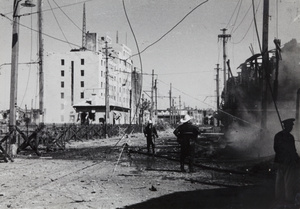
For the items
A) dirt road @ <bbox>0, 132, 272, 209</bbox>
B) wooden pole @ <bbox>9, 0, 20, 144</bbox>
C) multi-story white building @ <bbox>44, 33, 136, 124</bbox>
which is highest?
multi-story white building @ <bbox>44, 33, 136, 124</bbox>

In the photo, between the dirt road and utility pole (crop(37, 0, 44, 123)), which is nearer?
the dirt road

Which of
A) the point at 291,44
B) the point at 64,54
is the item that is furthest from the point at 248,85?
the point at 64,54

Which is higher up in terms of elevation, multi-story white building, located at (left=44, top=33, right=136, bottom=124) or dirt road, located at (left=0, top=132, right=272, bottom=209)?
multi-story white building, located at (left=44, top=33, right=136, bottom=124)

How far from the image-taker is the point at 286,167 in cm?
700

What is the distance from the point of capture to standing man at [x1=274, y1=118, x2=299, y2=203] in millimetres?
6930

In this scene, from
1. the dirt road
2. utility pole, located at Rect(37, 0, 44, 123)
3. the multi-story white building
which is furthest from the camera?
the multi-story white building

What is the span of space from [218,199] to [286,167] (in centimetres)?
153

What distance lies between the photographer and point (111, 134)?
41469mm

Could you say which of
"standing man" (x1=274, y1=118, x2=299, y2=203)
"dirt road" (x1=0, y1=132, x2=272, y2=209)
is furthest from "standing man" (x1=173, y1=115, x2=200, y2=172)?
"standing man" (x1=274, y1=118, x2=299, y2=203)

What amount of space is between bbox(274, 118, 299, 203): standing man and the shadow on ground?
0.33 m

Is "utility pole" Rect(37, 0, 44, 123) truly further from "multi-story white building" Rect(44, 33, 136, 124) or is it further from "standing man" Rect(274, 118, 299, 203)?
"multi-story white building" Rect(44, 33, 136, 124)

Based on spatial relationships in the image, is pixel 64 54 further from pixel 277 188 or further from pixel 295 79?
pixel 277 188

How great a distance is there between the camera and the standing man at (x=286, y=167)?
6930mm

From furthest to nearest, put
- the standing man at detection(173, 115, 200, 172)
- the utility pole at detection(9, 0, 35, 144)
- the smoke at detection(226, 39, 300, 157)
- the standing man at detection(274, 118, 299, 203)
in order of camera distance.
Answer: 1. the smoke at detection(226, 39, 300, 157)
2. the utility pole at detection(9, 0, 35, 144)
3. the standing man at detection(173, 115, 200, 172)
4. the standing man at detection(274, 118, 299, 203)
